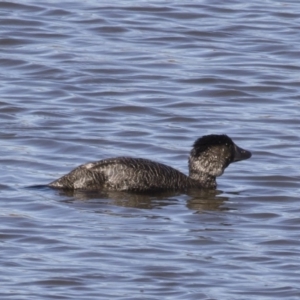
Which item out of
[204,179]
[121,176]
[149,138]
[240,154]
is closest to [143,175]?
[121,176]

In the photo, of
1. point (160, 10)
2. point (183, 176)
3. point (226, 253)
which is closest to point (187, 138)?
point (183, 176)

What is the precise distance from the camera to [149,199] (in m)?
13.0

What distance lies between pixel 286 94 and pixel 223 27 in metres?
4.02

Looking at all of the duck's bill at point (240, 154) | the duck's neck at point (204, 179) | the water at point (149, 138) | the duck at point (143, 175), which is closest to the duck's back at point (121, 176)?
the duck at point (143, 175)

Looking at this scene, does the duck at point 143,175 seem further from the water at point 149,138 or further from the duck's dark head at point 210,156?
the water at point 149,138

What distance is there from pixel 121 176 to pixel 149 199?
34 centimetres

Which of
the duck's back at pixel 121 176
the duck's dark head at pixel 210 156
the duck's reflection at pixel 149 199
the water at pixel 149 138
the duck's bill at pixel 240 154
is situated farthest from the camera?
the duck's bill at pixel 240 154

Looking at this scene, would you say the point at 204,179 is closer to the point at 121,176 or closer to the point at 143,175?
the point at 143,175

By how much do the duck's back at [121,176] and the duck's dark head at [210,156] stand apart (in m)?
0.45

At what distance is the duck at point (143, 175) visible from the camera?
13.0 meters

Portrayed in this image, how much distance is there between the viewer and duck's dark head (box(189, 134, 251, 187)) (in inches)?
535

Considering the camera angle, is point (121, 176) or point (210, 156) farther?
point (210, 156)

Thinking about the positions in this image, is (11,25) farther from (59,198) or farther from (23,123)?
(59,198)

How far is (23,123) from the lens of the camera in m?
15.5
